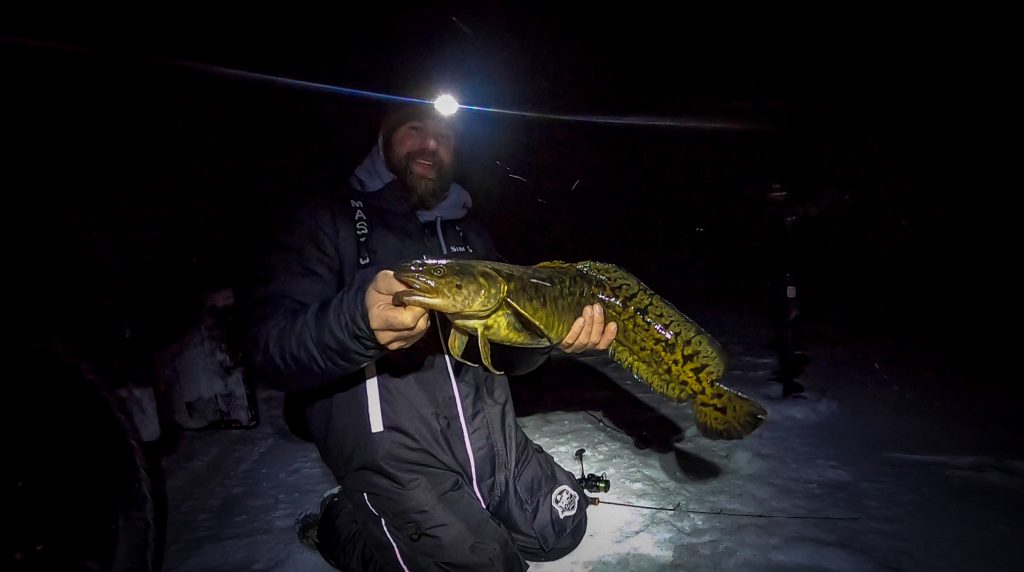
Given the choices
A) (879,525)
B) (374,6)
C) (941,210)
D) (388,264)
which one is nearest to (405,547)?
(388,264)

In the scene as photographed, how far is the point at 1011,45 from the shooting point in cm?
1421

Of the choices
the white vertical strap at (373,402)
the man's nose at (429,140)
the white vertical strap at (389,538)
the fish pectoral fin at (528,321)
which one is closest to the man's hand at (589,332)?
the fish pectoral fin at (528,321)

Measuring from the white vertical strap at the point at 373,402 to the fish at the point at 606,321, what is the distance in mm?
556

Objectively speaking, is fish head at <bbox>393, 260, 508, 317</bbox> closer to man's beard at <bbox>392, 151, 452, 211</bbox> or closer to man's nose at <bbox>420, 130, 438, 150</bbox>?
man's beard at <bbox>392, 151, 452, 211</bbox>

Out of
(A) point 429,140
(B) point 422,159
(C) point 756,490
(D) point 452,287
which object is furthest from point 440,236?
(C) point 756,490

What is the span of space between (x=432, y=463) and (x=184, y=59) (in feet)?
24.5

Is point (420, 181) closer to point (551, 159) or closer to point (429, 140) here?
point (429, 140)

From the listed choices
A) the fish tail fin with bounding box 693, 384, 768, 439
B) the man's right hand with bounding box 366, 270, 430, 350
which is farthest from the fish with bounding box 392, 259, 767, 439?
the man's right hand with bounding box 366, 270, 430, 350

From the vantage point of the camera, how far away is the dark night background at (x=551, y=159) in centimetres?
495

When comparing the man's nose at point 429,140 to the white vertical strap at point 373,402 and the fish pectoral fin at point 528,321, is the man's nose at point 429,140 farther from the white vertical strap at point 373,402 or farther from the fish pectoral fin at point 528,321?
the white vertical strap at point 373,402

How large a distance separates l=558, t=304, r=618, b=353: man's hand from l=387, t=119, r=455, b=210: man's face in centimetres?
126

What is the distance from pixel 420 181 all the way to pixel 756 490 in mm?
3314

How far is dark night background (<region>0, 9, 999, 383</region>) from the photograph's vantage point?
195 inches

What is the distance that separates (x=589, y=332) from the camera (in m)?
2.67
